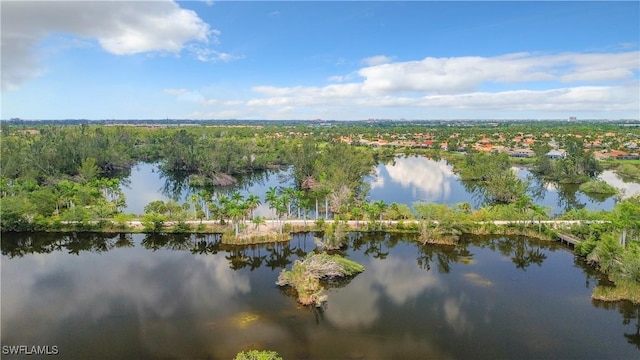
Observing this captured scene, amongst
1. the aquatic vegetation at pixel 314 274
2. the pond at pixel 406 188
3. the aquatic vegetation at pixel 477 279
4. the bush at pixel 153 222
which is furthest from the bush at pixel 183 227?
the aquatic vegetation at pixel 477 279

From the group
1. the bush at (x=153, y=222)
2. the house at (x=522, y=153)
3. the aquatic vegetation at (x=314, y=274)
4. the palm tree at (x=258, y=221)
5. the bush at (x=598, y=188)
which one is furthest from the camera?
the house at (x=522, y=153)

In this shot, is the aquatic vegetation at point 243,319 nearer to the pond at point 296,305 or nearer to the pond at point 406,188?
the pond at point 296,305

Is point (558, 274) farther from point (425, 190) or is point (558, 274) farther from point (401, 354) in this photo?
point (425, 190)

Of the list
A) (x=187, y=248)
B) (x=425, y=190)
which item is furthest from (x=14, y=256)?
(x=425, y=190)

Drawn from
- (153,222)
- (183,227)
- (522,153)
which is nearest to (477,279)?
(183,227)

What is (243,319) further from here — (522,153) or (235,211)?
(522,153)

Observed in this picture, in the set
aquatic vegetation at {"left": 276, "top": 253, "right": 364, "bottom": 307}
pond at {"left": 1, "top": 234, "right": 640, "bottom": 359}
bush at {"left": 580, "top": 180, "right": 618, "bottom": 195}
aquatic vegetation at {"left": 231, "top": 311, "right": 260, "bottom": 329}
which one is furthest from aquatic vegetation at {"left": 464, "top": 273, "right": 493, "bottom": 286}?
bush at {"left": 580, "top": 180, "right": 618, "bottom": 195}
